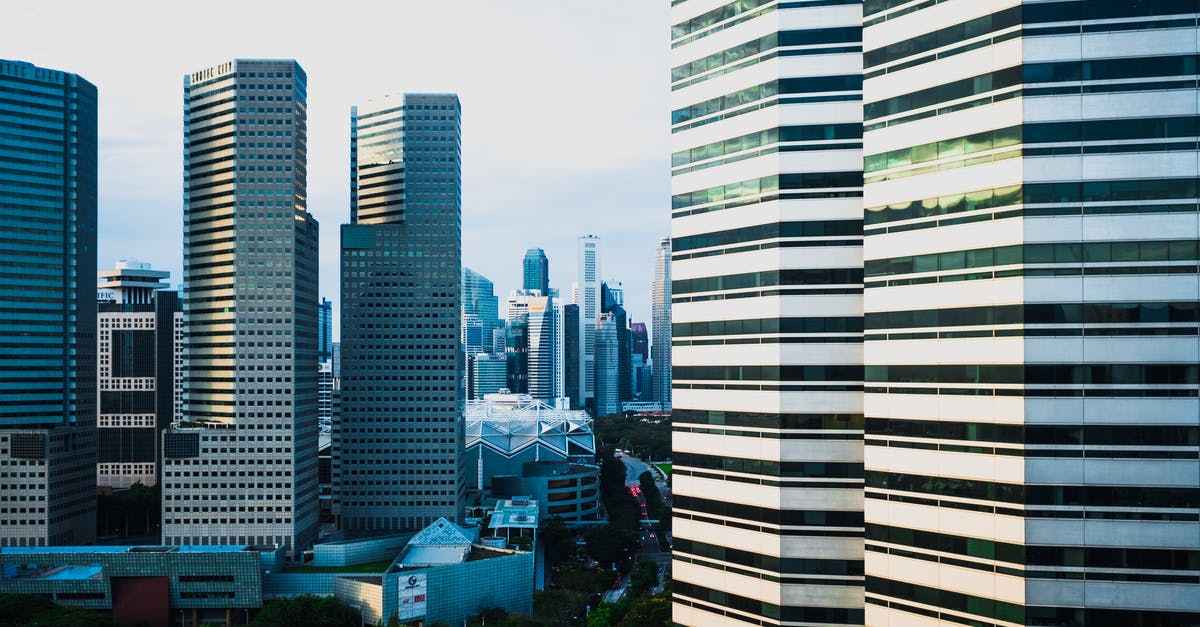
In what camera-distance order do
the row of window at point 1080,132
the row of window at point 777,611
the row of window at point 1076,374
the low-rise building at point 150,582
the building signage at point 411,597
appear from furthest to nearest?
the low-rise building at point 150,582
the building signage at point 411,597
the row of window at point 777,611
the row of window at point 1080,132
the row of window at point 1076,374

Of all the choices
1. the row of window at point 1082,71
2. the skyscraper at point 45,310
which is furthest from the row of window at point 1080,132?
the skyscraper at point 45,310

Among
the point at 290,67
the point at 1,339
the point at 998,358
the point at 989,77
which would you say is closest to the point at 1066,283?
the point at 998,358

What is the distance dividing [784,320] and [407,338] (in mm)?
131386

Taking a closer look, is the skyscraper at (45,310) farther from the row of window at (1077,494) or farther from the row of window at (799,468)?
the row of window at (1077,494)

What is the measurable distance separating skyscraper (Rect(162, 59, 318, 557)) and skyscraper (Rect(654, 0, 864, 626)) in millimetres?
103193

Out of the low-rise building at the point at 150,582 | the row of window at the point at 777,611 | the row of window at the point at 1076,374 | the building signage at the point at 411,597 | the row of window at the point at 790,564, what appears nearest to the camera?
the row of window at the point at 1076,374

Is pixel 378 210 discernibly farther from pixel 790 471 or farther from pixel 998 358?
pixel 998 358

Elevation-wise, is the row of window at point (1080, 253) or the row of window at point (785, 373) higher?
the row of window at point (1080, 253)

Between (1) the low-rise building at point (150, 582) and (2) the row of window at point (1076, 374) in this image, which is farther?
(1) the low-rise building at point (150, 582)

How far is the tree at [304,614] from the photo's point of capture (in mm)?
112562

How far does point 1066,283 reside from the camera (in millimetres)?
47406

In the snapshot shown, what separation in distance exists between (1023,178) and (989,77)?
640 cm

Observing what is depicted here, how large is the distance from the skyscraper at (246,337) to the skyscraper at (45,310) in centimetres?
2790

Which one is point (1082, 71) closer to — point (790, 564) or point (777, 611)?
point (790, 564)
